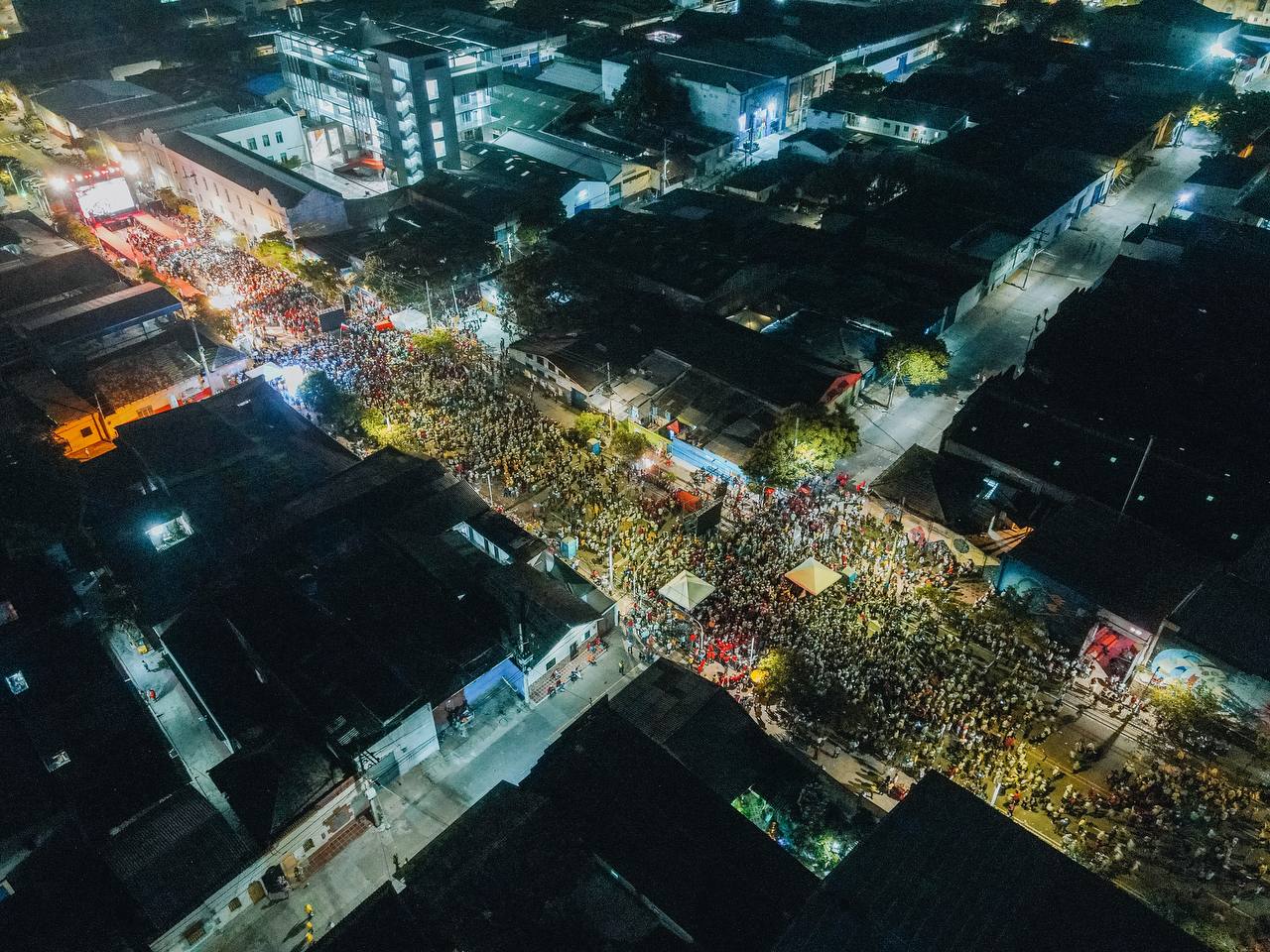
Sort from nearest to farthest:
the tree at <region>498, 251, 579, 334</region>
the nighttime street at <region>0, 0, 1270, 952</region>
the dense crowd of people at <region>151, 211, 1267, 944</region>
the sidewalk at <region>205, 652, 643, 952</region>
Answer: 1. the nighttime street at <region>0, 0, 1270, 952</region>
2. the sidewalk at <region>205, 652, 643, 952</region>
3. the dense crowd of people at <region>151, 211, 1267, 944</region>
4. the tree at <region>498, 251, 579, 334</region>

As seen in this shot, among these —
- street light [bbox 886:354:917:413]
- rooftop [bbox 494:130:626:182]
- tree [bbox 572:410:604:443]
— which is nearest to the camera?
tree [bbox 572:410:604:443]

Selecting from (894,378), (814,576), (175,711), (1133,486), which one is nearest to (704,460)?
(814,576)

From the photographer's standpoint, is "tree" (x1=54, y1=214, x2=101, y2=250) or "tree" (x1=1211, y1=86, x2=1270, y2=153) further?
"tree" (x1=1211, y1=86, x2=1270, y2=153)

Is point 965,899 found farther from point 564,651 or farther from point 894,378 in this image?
point 894,378

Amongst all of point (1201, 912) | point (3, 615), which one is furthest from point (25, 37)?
point (1201, 912)

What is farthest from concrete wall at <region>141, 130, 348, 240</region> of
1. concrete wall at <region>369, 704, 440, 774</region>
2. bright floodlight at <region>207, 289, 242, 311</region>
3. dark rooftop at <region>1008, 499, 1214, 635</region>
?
dark rooftop at <region>1008, 499, 1214, 635</region>

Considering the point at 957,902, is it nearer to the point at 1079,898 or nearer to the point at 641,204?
the point at 1079,898

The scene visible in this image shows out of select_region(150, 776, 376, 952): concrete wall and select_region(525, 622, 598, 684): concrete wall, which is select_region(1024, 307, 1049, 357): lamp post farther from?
select_region(150, 776, 376, 952): concrete wall
